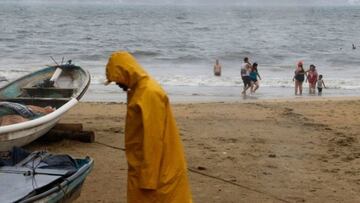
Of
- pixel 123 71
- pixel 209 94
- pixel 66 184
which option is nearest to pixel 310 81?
pixel 209 94

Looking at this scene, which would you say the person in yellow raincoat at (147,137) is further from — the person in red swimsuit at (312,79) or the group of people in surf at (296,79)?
the person in red swimsuit at (312,79)

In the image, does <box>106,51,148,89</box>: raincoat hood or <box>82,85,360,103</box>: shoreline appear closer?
<box>106,51,148,89</box>: raincoat hood

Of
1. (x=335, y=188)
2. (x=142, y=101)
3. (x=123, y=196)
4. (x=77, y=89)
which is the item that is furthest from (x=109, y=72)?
(x=77, y=89)

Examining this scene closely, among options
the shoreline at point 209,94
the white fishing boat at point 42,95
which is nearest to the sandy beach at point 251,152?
the white fishing boat at point 42,95

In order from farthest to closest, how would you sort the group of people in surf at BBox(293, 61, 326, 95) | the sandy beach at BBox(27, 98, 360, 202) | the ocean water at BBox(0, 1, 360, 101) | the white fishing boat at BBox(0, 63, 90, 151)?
1. the ocean water at BBox(0, 1, 360, 101)
2. the group of people in surf at BBox(293, 61, 326, 95)
3. the white fishing boat at BBox(0, 63, 90, 151)
4. the sandy beach at BBox(27, 98, 360, 202)

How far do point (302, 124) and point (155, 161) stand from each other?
7978 millimetres

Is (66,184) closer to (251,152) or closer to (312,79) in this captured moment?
(251,152)

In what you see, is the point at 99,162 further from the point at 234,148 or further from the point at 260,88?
the point at 260,88

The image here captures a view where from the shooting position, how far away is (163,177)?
14.6 ft

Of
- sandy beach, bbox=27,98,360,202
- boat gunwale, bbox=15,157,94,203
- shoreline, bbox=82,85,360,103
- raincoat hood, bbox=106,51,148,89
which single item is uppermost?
raincoat hood, bbox=106,51,148,89

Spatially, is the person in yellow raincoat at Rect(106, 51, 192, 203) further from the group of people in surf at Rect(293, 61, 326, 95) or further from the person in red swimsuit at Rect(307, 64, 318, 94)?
the person in red swimsuit at Rect(307, 64, 318, 94)

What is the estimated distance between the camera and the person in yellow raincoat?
14.2ft

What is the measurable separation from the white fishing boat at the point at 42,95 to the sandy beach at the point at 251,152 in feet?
2.33

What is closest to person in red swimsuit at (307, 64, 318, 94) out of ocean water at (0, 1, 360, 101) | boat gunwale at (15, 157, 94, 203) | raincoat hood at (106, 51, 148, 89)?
ocean water at (0, 1, 360, 101)
